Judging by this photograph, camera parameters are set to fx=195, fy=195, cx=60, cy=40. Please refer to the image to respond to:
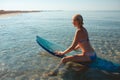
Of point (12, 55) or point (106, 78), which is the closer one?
point (106, 78)

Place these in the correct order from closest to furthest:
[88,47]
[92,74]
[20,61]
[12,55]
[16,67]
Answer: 1. [88,47]
2. [92,74]
3. [16,67]
4. [20,61]
5. [12,55]

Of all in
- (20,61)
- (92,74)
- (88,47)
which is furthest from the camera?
(20,61)

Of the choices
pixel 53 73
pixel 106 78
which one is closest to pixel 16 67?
pixel 53 73

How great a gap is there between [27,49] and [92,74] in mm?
5555

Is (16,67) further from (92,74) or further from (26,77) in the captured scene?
(92,74)

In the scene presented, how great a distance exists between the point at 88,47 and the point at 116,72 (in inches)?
60.3

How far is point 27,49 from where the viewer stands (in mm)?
12289

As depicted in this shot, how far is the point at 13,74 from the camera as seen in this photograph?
7859 millimetres

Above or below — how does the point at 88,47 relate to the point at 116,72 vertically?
above

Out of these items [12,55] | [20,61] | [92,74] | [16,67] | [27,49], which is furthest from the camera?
[27,49]

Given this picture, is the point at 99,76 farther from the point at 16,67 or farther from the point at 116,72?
the point at 16,67

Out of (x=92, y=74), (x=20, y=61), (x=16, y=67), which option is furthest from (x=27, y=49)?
(x=92, y=74)

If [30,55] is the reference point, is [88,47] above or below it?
above

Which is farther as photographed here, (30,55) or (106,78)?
(30,55)
